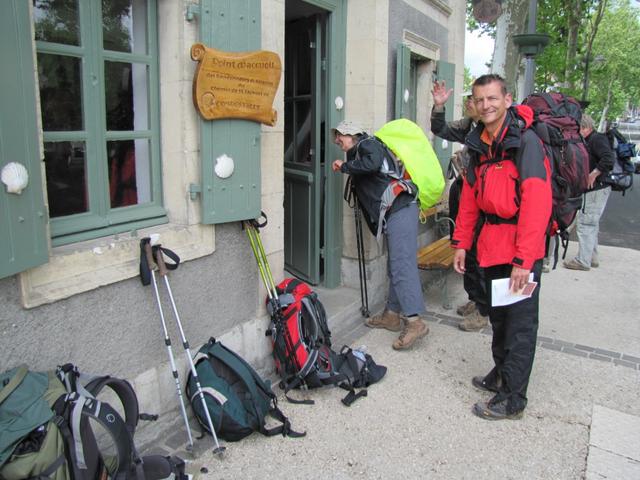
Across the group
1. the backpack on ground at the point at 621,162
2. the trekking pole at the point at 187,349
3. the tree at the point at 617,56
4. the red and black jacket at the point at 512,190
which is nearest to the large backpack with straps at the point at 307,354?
the trekking pole at the point at 187,349

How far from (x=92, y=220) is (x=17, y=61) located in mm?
976

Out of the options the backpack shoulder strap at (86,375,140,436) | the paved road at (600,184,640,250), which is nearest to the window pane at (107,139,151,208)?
the backpack shoulder strap at (86,375,140,436)

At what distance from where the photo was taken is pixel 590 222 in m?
7.21

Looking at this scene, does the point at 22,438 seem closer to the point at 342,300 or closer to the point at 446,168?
the point at 342,300

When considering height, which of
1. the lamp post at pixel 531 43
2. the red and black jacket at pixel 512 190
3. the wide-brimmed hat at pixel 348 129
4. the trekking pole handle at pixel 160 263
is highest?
the lamp post at pixel 531 43

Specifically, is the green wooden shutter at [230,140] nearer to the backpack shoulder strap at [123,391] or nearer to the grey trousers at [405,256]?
the backpack shoulder strap at [123,391]

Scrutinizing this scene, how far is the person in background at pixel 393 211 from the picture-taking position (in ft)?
14.9

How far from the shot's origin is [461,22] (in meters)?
7.57

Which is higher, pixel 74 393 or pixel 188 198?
pixel 188 198

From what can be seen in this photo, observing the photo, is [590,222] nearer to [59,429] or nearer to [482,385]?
[482,385]

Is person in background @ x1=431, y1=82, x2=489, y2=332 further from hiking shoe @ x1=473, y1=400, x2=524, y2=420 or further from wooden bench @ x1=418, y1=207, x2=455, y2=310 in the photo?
wooden bench @ x1=418, y1=207, x2=455, y2=310

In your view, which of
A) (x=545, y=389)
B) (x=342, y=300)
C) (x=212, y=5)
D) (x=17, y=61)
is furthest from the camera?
(x=342, y=300)

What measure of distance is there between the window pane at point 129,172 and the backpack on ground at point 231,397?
0.95m

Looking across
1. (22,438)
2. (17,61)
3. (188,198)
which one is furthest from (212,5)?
(22,438)
